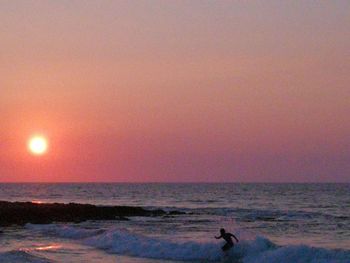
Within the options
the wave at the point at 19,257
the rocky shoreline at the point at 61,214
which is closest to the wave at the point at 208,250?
the wave at the point at 19,257

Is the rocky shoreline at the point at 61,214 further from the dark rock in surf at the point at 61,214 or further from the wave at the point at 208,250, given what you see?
the wave at the point at 208,250

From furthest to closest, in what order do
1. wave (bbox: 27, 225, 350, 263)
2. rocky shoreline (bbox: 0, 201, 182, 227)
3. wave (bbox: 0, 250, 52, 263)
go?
rocky shoreline (bbox: 0, 201, 182, 227) < wave (bbox: 27, 225, 350, 263) < wave (bbox: 0, 250, 52, 263)

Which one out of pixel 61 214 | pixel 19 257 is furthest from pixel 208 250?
pixel 61 214

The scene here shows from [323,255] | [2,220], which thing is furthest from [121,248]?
[2,220]

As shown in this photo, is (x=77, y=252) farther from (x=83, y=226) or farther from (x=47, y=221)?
(x=47, y=221)

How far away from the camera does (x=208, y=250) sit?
96.4 ft

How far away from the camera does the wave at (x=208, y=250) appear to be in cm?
2693

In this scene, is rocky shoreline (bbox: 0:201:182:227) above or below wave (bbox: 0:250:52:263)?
above

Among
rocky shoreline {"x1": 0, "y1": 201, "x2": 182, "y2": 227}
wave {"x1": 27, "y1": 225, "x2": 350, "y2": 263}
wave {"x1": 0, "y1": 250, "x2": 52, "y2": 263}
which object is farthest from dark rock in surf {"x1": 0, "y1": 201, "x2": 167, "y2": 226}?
wave {"x1": 0, "y1": 250, "x2": 52, "y2": 263}

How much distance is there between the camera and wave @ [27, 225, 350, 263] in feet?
88.3

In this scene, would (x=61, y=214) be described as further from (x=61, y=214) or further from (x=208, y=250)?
(x=208, y=250)

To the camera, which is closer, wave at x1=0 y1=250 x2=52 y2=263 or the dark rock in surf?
wave at x1=0 y1=250 x2=52 y2=263

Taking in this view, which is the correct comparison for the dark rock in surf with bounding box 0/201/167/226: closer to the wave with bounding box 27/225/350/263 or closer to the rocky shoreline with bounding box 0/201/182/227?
the rocky shoreline with bounding box 0/201/182/227

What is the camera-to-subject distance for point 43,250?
1127 inches
